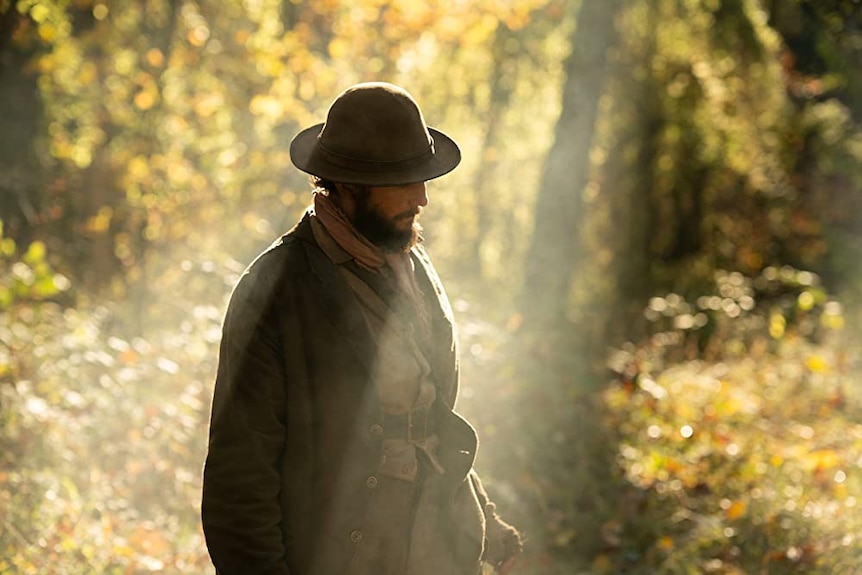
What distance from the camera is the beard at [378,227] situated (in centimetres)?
282

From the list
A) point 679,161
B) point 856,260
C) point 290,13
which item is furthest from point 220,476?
point 856,260

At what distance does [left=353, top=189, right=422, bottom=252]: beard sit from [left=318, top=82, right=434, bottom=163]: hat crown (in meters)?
0.13

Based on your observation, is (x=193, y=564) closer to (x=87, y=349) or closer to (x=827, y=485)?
(x=87, y=349)

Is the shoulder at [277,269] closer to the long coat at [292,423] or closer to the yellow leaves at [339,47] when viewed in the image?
the long coat at [292,423]

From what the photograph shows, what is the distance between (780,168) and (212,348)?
7.78 metres

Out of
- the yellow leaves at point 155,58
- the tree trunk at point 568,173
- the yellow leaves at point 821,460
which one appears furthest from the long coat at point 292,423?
the yellow leaves at point 155,58

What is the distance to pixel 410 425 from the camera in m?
2.92

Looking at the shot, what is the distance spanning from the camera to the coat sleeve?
8.66ft

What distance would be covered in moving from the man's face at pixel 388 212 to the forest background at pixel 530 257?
281 centimetres

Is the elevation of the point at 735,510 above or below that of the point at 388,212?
below

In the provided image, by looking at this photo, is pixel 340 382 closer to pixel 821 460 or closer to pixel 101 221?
pixel 821 460

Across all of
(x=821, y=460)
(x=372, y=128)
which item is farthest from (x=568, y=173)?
(x=372, y=128)

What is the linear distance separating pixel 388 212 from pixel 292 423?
646 mm

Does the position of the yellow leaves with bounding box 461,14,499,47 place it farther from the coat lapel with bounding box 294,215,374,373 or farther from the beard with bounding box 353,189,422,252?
the coat lapel with bounding box 294,215,374,373
